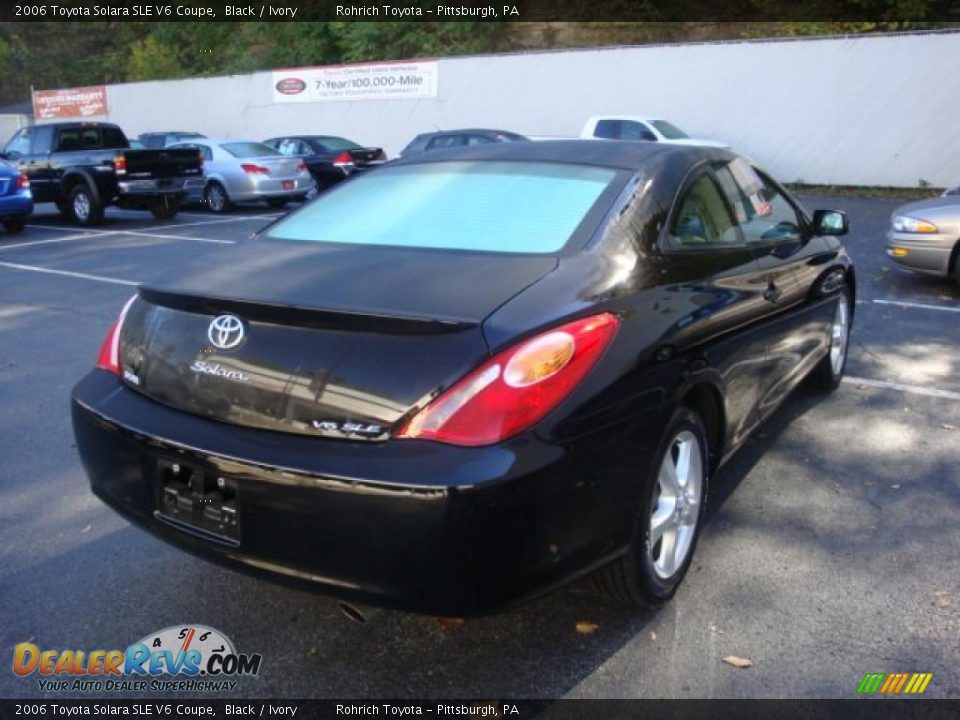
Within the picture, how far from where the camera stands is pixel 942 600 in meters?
3.05

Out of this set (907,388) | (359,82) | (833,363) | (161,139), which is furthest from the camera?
(359,82)

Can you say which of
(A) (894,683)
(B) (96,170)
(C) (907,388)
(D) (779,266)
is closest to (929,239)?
(C) (907,388)

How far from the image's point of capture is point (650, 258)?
298 centimetres

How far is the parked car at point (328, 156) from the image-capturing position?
60.0 feet

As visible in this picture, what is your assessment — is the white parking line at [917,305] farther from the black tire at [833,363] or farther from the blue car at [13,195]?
the blue car at [13,195]

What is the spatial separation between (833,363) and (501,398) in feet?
11.7

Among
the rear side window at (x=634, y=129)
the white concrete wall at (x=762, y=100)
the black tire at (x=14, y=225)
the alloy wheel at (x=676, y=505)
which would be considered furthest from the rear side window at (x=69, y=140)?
the alloy wheel at (x=676, y=505)

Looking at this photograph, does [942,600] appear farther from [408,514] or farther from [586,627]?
[408,514]

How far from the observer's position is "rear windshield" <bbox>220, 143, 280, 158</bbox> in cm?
1714

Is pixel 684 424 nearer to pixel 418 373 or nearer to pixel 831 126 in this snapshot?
pixel 418 373

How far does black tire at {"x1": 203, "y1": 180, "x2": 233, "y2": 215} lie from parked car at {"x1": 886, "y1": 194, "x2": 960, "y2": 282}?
12.5 m

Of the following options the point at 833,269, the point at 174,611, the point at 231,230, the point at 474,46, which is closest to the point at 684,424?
the point at 174,611

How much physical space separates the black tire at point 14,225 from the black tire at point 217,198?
3558 millimetres

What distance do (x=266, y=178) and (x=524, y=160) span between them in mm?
14031
